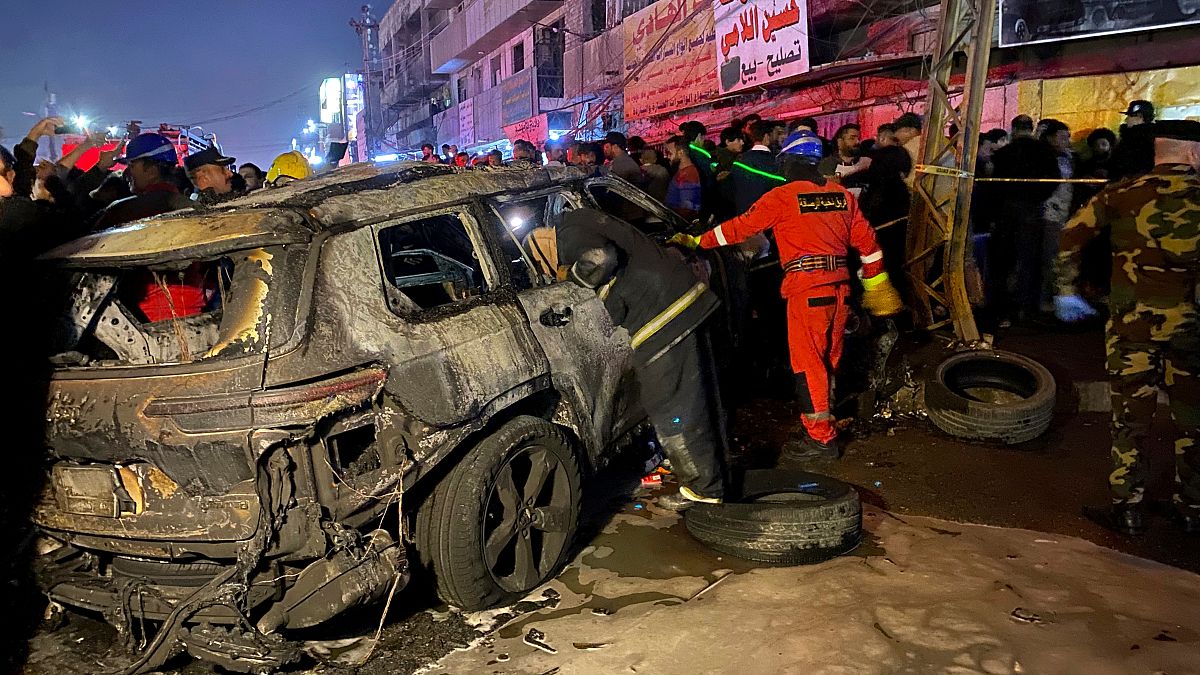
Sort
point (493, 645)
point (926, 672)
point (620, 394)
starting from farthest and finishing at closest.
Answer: point (620, 394) → point (493, 645) → point (926, 672)

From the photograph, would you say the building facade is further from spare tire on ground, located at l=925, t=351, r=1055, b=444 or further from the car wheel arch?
the car wheel arch

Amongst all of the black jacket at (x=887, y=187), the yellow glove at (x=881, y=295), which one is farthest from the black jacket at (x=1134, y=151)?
the yellow glove at (x=881, y=295)

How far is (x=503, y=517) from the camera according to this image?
11.1 ft

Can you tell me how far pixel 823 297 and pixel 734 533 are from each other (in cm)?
180

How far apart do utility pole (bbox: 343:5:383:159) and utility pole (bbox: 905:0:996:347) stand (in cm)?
4904

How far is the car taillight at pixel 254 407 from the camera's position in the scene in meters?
2.67

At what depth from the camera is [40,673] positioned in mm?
3178

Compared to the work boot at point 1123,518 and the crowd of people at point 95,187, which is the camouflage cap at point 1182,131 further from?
the crowd of people at point 95,187

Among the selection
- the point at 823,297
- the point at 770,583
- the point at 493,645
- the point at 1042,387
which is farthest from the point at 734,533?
the point at 1042,387

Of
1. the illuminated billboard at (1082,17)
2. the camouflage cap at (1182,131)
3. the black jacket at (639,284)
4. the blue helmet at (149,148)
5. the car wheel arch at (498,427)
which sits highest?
the illuminated billboard at (1082,17)

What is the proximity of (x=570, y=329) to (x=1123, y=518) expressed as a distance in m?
2.99

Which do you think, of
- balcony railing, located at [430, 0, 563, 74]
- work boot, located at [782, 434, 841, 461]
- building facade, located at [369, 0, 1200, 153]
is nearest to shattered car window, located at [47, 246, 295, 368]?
work boot, located at [782, 434, 841, 461]

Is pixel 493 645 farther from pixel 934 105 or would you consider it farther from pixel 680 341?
pixel 934 105

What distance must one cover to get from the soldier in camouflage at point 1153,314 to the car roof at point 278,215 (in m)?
3.20
